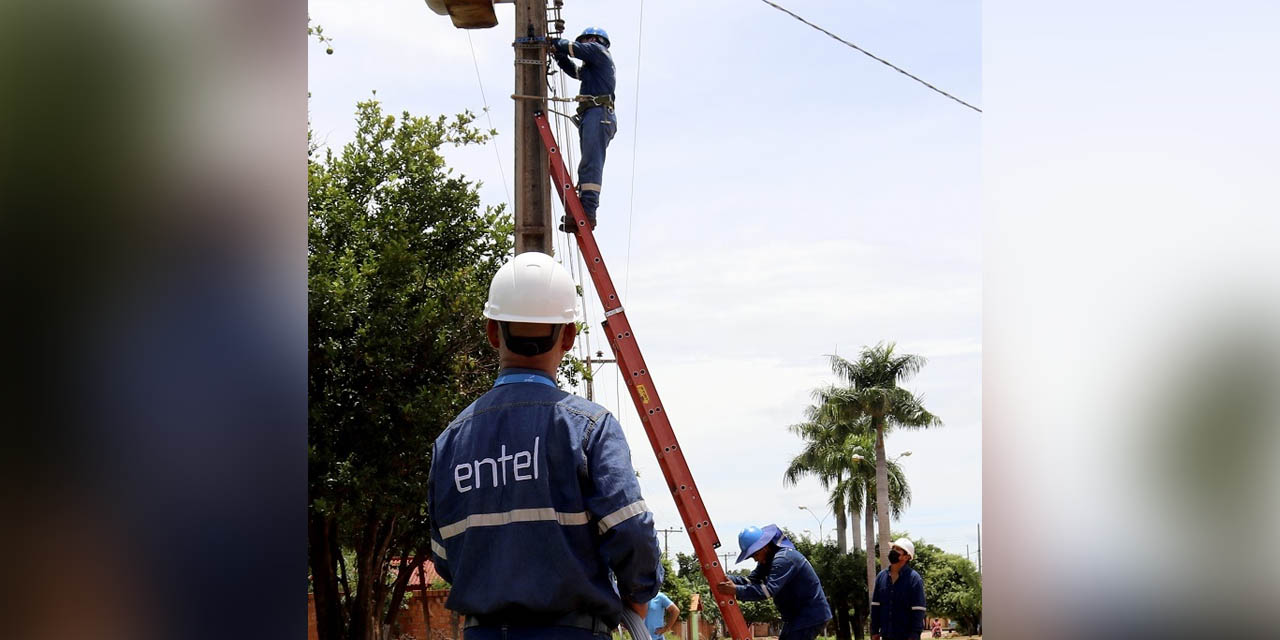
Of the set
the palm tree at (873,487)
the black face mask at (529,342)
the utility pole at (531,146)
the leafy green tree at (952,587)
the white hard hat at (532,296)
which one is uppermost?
the utility pole at (531,146)

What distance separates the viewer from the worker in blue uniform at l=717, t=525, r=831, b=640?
370 inches

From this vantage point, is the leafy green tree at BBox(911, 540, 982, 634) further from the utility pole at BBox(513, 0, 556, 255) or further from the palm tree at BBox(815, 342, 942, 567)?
the utility pole at BBox(513, 0, 556, 255)

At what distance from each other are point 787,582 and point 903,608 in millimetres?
2417

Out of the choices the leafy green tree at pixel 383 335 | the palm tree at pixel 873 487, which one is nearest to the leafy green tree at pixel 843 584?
the palm tree at pixel 873 487

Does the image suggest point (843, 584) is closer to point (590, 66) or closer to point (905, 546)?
point (905, 546)

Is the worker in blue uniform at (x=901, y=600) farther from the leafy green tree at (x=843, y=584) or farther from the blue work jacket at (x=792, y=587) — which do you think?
the leafy green tree at (x=843, y=584)
